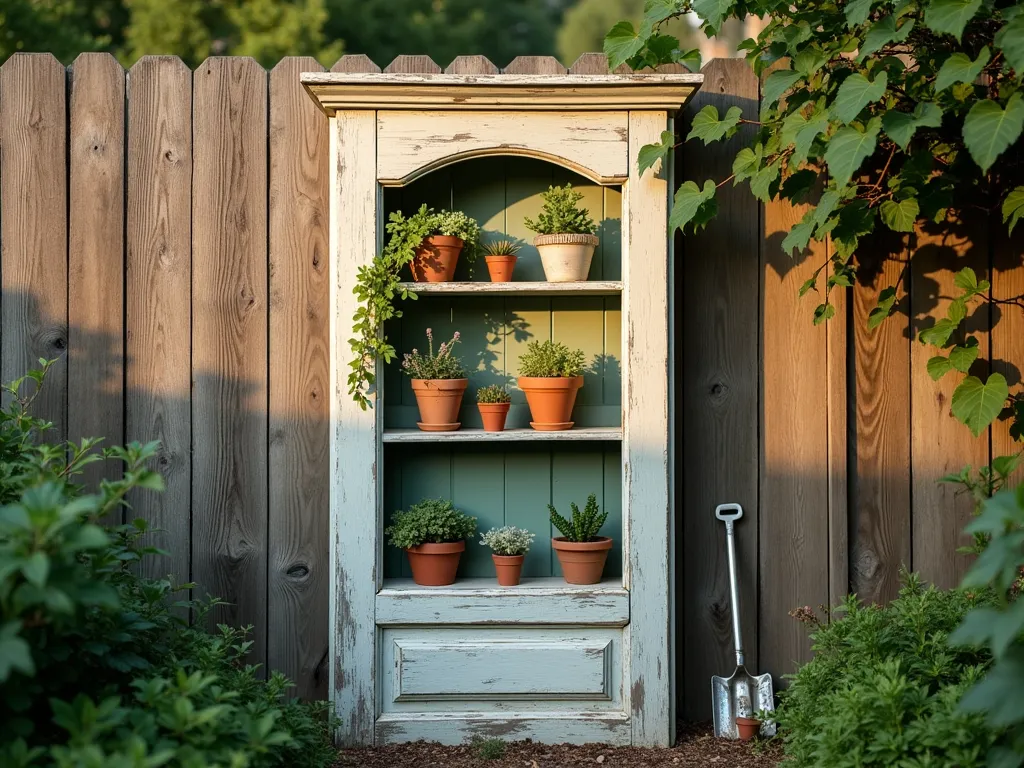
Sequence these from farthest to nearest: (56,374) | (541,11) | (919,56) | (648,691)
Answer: (541,11)
(56,374)
(648,691)
(919,56)

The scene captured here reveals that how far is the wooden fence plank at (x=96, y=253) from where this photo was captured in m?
3.02

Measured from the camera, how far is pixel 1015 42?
2141mm

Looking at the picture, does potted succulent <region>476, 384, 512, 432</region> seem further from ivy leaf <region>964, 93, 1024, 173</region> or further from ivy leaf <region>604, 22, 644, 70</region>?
ivy leaf <region>964, 93, 1024, 173</region>

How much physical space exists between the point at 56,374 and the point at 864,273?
2547 millimetres

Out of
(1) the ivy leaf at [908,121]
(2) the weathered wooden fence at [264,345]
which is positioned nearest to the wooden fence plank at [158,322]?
(2) the weathered wooden fence at [264,345]

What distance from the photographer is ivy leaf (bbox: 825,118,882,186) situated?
2359mm

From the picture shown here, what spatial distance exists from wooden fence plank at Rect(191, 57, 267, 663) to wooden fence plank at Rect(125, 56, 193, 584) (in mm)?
42

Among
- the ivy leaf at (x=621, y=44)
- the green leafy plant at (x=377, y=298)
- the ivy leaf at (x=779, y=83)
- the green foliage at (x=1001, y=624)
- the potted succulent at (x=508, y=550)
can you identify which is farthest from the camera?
the potted succulent at (x=508, y=550)

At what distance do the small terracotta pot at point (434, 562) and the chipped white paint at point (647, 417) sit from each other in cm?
53

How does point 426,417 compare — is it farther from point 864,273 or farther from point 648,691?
point 864,273

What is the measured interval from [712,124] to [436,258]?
2.97 ft

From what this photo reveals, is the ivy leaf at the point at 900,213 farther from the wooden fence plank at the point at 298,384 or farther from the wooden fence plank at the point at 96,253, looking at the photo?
the wooden fence plank at the point at 96,253

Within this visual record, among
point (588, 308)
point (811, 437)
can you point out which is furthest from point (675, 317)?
point (811, 437)

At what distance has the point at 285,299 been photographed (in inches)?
119
